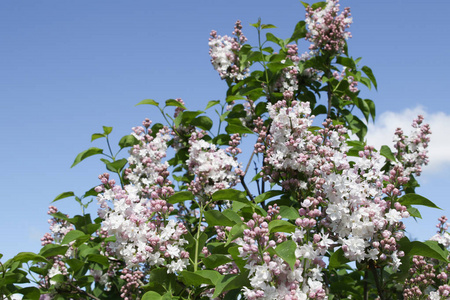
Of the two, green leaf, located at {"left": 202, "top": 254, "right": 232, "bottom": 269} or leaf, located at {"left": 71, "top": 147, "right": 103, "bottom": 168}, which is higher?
leaf, located at {"left": 71, "top": 147, "right": 103, "bottom": 168}

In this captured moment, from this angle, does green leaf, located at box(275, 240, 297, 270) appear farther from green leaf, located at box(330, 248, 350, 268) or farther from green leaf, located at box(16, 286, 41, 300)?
green leaf, located at box(16, 286, 41, 300)

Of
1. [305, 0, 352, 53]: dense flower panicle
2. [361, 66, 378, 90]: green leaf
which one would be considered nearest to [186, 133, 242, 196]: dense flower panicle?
[305, 0, 352, 53]: dense flower panicle

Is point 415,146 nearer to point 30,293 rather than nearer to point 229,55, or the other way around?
point 229,55

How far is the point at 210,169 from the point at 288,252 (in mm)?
1506

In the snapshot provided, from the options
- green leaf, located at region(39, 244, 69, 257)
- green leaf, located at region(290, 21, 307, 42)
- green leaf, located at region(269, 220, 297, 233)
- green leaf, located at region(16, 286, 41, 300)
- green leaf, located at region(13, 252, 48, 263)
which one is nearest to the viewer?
green leaf, located at region(269, 220, 297, 233)

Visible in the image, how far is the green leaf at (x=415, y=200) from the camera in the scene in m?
2.63

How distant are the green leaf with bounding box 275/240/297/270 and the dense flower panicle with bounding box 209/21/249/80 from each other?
118 inches

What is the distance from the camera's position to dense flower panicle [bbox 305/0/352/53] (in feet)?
14.1

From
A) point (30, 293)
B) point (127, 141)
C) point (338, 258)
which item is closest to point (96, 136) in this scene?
point (127, 141)

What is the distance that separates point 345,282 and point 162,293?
5.34 feet

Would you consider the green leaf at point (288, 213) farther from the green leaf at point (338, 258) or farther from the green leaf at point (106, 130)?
the green leaf at point (106, 130)

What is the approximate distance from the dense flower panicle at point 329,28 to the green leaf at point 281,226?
2.55 metres

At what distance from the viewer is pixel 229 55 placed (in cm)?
478

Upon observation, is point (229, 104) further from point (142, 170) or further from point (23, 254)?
point (23, 254)
